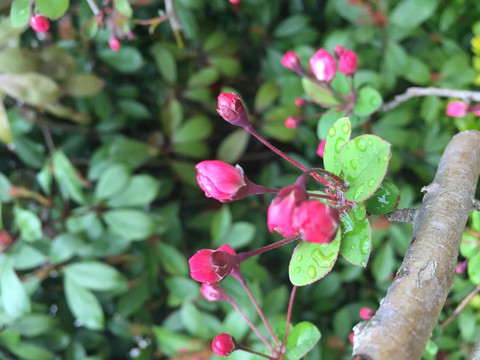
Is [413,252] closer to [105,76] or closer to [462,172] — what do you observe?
[462,172]

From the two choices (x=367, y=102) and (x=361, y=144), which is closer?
(x=361, y=144)

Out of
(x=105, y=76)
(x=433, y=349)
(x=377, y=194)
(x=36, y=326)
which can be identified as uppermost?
(x=377, y=194)

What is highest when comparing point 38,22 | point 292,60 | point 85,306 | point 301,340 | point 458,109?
point 38,22

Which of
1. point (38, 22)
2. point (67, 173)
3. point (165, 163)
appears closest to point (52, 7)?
point (38, 22)

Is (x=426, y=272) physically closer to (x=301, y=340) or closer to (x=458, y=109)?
(x=301, y=340)

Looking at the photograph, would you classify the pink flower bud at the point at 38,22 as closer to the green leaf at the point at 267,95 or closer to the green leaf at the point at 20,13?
the green leaf at the point at 20,13

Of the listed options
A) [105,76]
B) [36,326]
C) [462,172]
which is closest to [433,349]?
[462,172]
